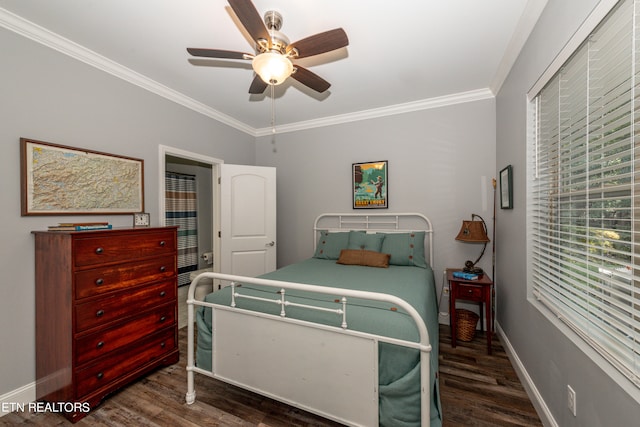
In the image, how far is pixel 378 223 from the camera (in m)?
3.54

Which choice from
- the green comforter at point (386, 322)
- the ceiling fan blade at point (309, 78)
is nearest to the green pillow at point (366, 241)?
the green comforter at point (386, 322)

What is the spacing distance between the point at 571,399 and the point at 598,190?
1031 millimetres

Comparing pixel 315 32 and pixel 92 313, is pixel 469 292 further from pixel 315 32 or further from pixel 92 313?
pixel 92 313

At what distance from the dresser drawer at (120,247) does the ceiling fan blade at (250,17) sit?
66.7 inches

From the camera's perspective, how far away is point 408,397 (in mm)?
1358

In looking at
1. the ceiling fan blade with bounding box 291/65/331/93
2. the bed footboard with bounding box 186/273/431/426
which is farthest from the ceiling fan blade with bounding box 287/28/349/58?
the bed footboard with bounding box 186/273/431/426

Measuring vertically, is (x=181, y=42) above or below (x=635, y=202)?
above

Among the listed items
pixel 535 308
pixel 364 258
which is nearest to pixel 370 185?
pixel 364 258

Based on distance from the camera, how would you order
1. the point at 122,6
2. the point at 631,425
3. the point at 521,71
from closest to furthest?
1. the point at 631,425
2. the point at 122,6
3. the point at 521,71

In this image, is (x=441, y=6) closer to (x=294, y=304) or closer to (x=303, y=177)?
(x=294, y=304)

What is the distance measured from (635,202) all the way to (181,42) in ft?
9.23

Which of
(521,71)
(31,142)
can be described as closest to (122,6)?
(31,142)

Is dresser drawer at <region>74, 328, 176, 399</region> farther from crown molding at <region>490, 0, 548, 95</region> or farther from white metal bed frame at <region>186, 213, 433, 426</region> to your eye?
crown molding at <region>490, 0, 548, 95</region>

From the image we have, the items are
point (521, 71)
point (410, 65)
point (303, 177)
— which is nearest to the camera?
point (521, 71)
